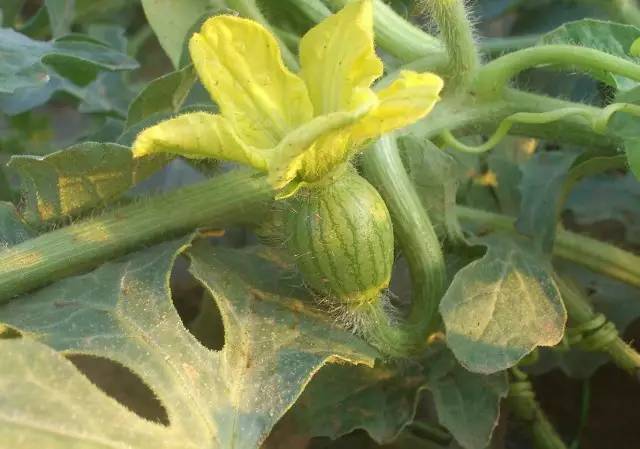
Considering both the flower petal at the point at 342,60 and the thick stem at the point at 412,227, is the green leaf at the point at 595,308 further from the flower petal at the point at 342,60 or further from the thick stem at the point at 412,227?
the flower petal at the point at 342,60

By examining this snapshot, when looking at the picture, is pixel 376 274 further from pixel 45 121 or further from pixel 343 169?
pixel 45 121

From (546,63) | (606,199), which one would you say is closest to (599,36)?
(546,63)

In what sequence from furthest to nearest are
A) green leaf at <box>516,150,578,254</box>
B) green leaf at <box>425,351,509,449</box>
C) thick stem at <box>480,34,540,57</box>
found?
thick stem at <box>480,34,540,57</box> < green leaf at <box>516,150,578,254</box> < green leaf at <box>425,351,509,449</box>

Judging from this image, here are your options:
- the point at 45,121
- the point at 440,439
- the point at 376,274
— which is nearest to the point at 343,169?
the point at 376,274

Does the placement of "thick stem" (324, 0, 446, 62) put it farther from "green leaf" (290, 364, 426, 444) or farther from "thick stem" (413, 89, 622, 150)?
"green leaf" (290, 364, 426, 444)

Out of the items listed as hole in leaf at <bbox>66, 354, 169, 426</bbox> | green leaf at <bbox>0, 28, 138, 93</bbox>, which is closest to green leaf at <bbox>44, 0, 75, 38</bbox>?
green leaf at <bbox>0, 28, 138, 93</bbox>

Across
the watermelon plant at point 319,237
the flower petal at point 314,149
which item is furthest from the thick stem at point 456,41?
the flower petal at point 314,149
